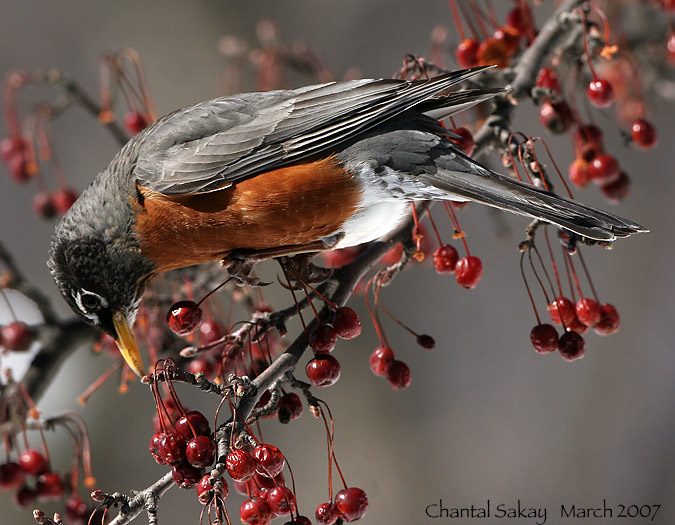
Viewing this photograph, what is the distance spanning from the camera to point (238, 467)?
150 centimetres

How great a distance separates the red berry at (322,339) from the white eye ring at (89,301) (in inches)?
31.3

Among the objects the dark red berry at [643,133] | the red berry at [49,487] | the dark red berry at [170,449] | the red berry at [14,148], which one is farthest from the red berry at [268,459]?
the red berry at [14,148]

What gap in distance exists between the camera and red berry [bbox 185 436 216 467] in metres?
1.54

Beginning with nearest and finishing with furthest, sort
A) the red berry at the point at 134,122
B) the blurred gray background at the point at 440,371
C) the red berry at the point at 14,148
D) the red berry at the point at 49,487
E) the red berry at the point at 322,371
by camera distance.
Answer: the red berry at the point at 322,371 → the red berry at the point at 49,487 → the red berry at the point at 134,122 → the red berry at the point at 14,148 → the blurred gray background at the point at 440,371

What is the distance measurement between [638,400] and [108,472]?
10.1 ft

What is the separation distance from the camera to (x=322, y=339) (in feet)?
6.06

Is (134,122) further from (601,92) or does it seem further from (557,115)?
(601,92)

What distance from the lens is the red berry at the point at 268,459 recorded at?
62.7 inches

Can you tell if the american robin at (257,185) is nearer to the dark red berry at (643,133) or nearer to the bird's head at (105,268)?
the bird's head at (105,268)

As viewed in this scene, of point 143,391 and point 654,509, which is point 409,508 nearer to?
point 654,509

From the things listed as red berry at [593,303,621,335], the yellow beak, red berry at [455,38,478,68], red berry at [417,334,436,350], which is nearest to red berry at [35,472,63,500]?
the yellow beak

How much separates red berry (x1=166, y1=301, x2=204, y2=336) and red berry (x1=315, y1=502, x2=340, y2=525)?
62 cm

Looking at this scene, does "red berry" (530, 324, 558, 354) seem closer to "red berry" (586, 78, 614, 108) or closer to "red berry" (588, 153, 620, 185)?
"red berry" (588, 153, 620, 185)

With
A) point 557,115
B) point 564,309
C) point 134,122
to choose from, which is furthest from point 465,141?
point 134,122
